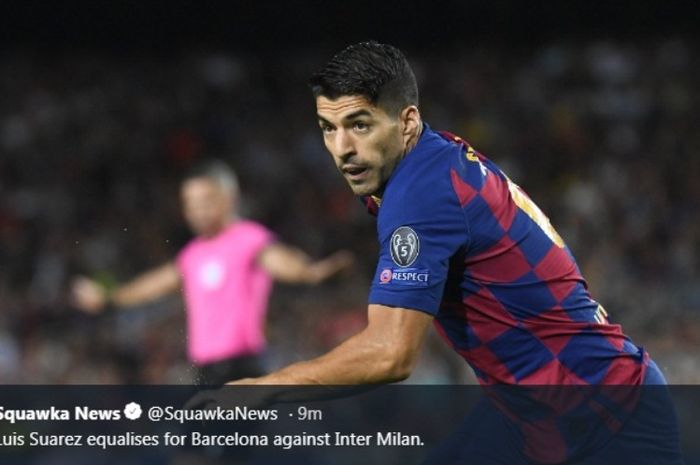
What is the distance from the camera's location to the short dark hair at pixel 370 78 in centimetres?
344

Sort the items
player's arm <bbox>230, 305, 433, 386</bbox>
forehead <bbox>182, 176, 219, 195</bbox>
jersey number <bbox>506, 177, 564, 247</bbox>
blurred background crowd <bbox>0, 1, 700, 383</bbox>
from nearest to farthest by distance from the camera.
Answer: player's arm <bbox>230, 305, 433, 386</bbox>, jersey number <bbox>506, 177, 564, 247</bbox>, forehead <bbox>182, 176, 219, 195</bbox>, blurred background crowd <bbox>0, 1, 700, 383</bbox>

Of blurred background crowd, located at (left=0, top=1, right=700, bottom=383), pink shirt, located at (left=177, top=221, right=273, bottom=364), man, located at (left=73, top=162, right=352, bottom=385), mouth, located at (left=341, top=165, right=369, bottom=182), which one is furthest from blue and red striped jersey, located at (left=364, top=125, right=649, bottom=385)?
blurred background crowd, located at (left=0, top=1, right=700, bottom=383)

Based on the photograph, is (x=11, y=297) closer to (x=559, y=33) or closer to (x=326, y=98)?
(x=559, y=33)

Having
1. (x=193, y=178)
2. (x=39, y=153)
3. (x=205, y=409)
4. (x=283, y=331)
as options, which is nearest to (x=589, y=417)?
(x=205, y=409)

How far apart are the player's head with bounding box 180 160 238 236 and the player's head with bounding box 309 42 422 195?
399cm

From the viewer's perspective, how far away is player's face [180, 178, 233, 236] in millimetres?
7461

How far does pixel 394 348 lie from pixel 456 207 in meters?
0.45

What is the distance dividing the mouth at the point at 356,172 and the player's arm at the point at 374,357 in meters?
0.45

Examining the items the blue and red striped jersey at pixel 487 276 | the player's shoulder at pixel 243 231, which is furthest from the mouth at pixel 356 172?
the player's shoulder at pixel 243 231

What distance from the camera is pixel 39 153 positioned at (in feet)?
40.5

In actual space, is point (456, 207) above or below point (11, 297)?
below

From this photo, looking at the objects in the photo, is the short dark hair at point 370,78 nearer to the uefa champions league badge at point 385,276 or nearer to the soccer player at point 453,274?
the soccer player at point 453,274

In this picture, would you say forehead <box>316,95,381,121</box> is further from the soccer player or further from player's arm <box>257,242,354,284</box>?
player's arm <box>257,242,354,284</box>

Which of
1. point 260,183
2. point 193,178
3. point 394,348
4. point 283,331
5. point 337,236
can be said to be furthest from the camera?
point 260,183
